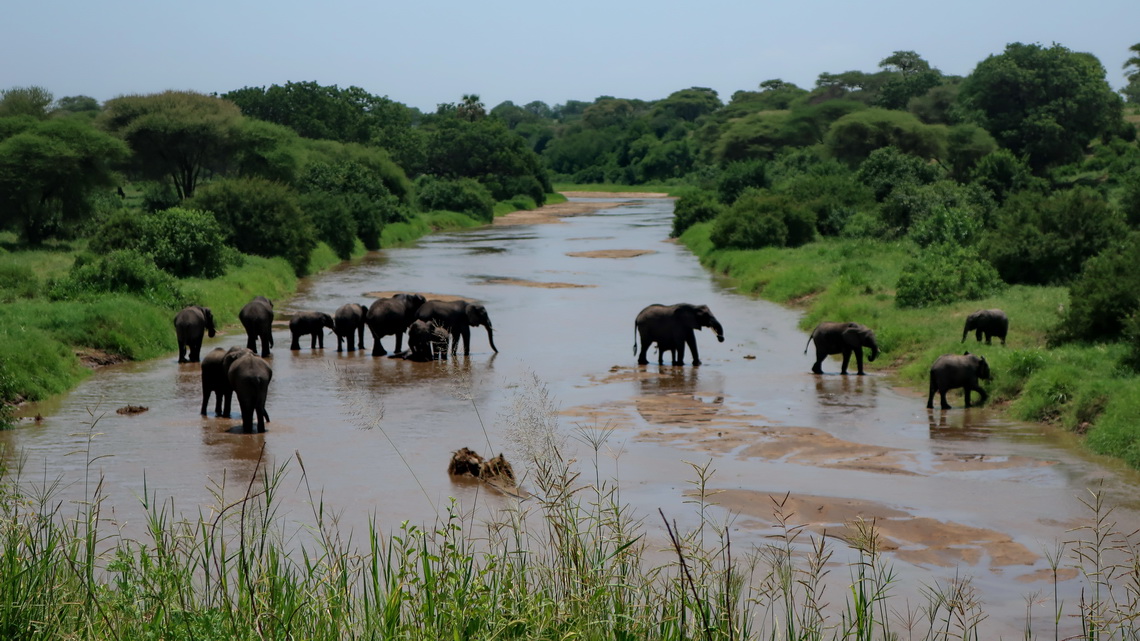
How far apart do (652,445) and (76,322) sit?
1049 centimetres

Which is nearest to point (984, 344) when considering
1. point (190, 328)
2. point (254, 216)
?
point (190, 328)

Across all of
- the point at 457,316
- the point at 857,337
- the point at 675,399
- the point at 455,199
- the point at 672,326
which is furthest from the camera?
the point at 455,199

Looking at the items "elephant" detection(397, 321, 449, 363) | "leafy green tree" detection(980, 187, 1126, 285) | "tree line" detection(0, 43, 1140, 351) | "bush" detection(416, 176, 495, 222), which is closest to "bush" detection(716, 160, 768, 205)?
"tree line" detection(0, 43, 1140, 351)

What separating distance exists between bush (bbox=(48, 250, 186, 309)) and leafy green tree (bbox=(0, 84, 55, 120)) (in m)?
25.0

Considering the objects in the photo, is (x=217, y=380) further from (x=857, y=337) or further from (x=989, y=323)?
(x=989, y=323)

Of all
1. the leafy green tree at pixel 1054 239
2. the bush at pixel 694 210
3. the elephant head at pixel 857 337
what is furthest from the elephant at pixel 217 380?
the bush at pixel 694 210

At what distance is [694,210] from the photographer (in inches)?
1960

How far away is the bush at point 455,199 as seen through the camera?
6275 centimetres

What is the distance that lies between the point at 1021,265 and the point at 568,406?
1173 centimetres

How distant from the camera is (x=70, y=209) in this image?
35.9 meters

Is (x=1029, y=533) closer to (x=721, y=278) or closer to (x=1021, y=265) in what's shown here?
(x=1021, y=265)

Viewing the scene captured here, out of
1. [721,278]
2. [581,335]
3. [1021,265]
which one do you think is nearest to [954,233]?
[1021,265]

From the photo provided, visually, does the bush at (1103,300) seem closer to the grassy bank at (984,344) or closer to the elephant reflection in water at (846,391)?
the grassy bank at (984,344)

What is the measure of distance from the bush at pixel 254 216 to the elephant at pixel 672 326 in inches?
673
